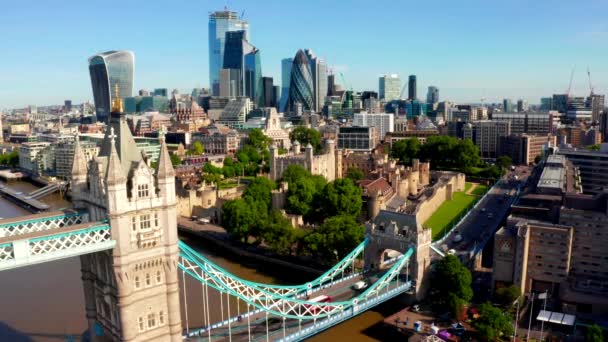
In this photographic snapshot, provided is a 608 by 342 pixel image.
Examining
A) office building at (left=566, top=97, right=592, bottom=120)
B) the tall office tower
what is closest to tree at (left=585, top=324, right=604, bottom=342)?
office building at (left=566, top=97, right=592, bottom=120)

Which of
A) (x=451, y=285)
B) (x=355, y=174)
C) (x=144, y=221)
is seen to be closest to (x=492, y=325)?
(x=451, y=285)

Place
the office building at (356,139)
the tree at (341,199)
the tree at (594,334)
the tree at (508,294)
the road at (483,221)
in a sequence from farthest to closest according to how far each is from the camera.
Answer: the office building at (356,139) → the tree at (341,199) → the road at (483,221) → the tree at (508,294) → the tree at (594,334)

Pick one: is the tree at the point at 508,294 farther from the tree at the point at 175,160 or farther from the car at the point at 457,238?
the tree at the point at 175,160

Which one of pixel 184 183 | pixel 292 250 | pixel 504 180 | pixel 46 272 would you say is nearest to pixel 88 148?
pixel 184 183

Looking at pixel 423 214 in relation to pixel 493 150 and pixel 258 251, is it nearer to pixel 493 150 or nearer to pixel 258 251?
pixel 258 251

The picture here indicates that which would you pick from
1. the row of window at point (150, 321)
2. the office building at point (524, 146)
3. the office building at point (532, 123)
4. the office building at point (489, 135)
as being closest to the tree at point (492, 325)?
the row of window at point (150, 321)
